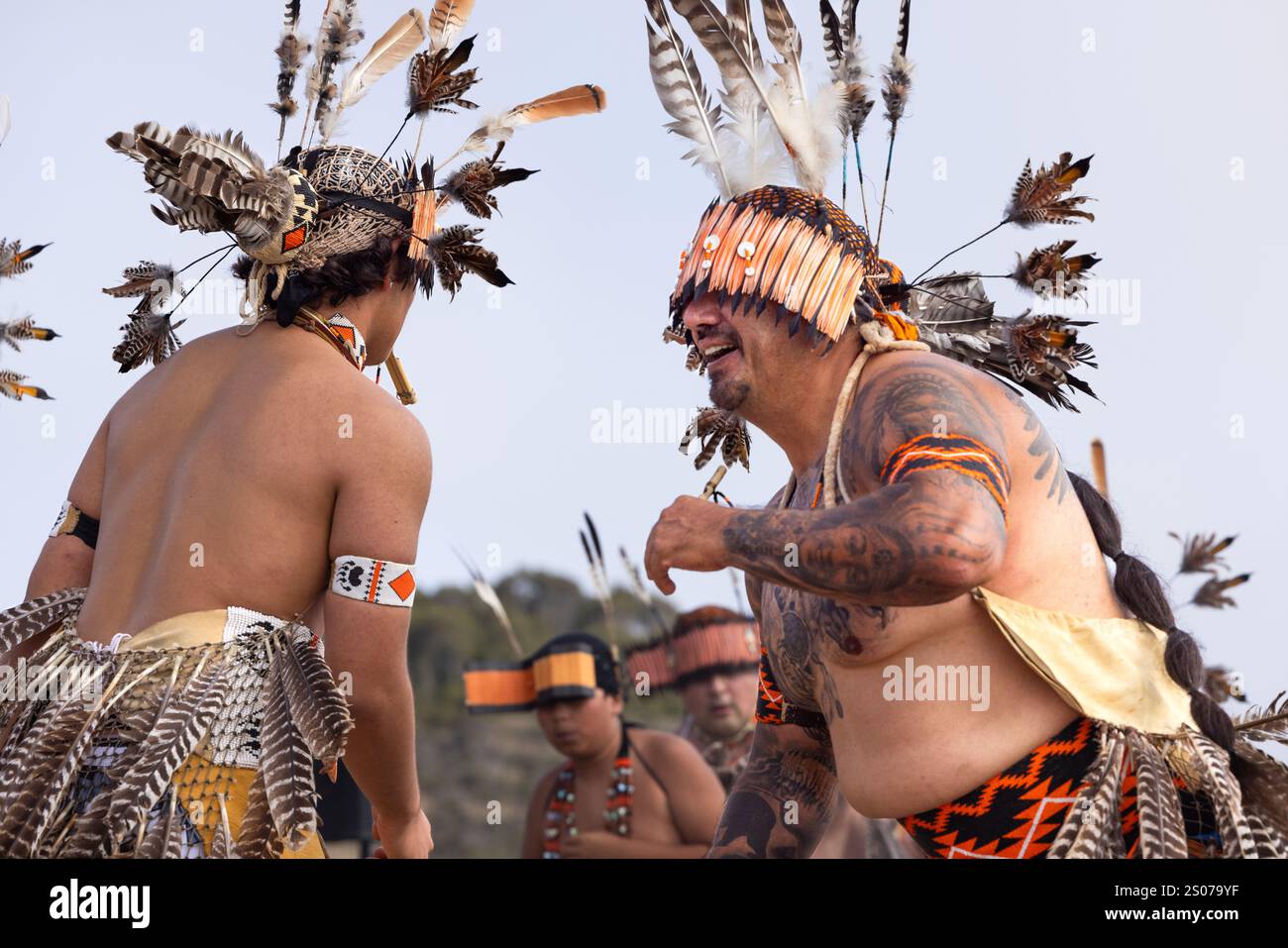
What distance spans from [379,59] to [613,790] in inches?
156

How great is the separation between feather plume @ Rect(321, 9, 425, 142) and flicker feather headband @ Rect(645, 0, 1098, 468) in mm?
771

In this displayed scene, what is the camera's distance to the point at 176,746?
9.80 feet

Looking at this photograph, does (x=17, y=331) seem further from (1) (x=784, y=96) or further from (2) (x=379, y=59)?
(1) (x=784, y=96)

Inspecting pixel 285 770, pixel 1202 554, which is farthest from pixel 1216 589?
pixel 285 770

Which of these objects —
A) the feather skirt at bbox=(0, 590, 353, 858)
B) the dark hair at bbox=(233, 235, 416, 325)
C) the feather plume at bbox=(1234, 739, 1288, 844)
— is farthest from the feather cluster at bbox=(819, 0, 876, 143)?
the feather skirt at bbox=(0, 590, 353, 858)

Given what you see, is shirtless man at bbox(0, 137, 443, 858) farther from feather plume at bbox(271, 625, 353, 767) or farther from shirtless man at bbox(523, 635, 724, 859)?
shirtless man at bbox(523, 635, 724, 859)

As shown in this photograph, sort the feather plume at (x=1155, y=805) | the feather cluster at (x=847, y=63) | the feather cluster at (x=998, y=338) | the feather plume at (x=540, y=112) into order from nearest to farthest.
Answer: the feather plume at (x=1155, y=805) → the feather cluster at (x=998, y=338) → the feather cluster at (x=847, y=63) → the feather plume at (x=540, y=112)

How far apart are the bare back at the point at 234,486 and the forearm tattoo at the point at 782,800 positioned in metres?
1.15

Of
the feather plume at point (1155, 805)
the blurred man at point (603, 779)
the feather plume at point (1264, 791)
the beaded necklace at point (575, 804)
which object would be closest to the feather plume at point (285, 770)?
the feather plume at point (1155, 805)

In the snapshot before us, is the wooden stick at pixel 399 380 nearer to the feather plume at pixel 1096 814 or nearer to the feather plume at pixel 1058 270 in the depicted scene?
the feather plume at pixel 1058 270

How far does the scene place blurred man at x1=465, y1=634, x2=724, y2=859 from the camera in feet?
21.9

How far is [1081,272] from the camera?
3301mm

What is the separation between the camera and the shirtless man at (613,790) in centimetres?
665
